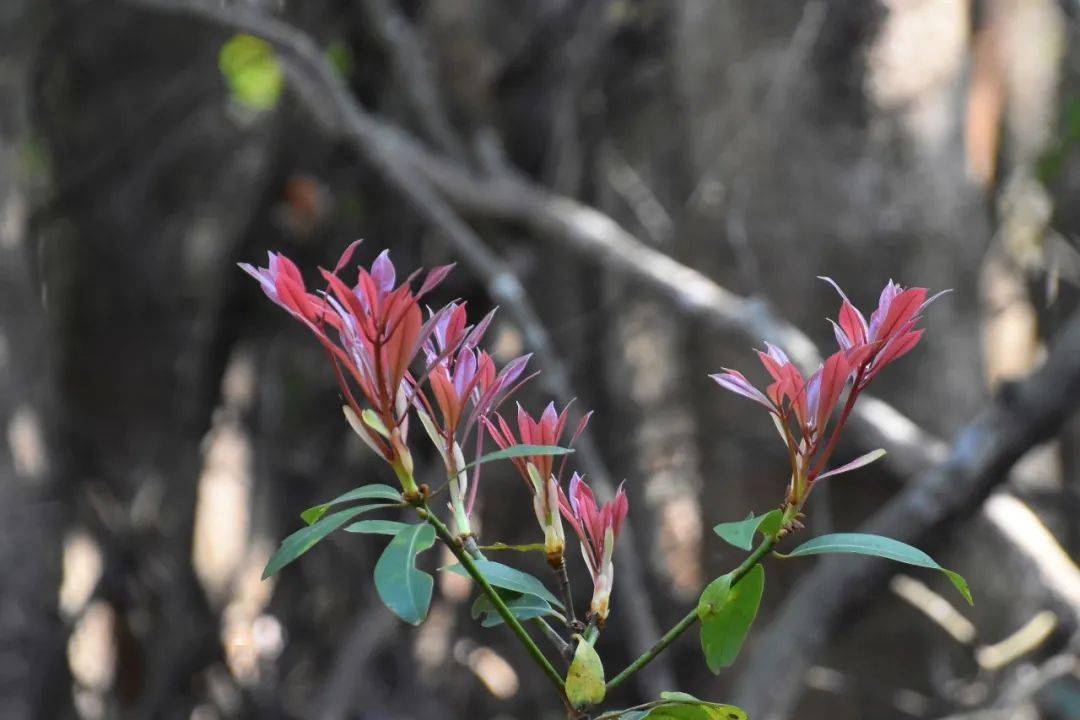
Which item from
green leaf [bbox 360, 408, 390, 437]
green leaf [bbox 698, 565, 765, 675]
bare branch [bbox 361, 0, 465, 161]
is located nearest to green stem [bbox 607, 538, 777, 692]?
green leaf [bbox 698, 565, 765, 675]

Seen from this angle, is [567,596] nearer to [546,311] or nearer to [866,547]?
[866,547]

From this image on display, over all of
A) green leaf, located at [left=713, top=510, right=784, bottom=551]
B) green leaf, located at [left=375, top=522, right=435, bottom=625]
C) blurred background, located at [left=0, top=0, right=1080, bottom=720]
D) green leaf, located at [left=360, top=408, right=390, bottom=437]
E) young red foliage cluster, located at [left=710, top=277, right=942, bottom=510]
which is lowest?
blurred background, located at [left=0, top=0, right=1080, bottom=720]

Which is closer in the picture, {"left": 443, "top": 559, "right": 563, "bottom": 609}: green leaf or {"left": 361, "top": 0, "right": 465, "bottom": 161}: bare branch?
{"left": 443, "top": 559, "right": 563, "bottom": 609}: green leaf

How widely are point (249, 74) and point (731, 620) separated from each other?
2.53 metres

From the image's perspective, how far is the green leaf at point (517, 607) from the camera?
418mm

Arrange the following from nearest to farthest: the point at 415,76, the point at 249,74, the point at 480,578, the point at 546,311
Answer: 1. the point at 480,578
2. the point at 415,76
3. the point at 546,311
4. the point at 249,74

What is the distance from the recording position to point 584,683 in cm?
37

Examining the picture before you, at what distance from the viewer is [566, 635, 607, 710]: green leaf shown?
14.6 inches

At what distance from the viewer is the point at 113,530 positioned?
223cm

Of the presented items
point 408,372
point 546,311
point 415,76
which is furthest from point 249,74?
point 408,372

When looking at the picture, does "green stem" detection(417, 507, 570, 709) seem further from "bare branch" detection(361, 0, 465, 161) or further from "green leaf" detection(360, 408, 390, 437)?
"bare branch" detection(361, 0, 465, 161)

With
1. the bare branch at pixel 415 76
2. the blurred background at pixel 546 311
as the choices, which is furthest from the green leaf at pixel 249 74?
the bare branch at pixel 415 76

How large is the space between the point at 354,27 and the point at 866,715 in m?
1.68

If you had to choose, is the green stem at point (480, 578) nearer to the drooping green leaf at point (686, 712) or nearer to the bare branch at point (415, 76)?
the drooping green leaf at point (686, 712)
